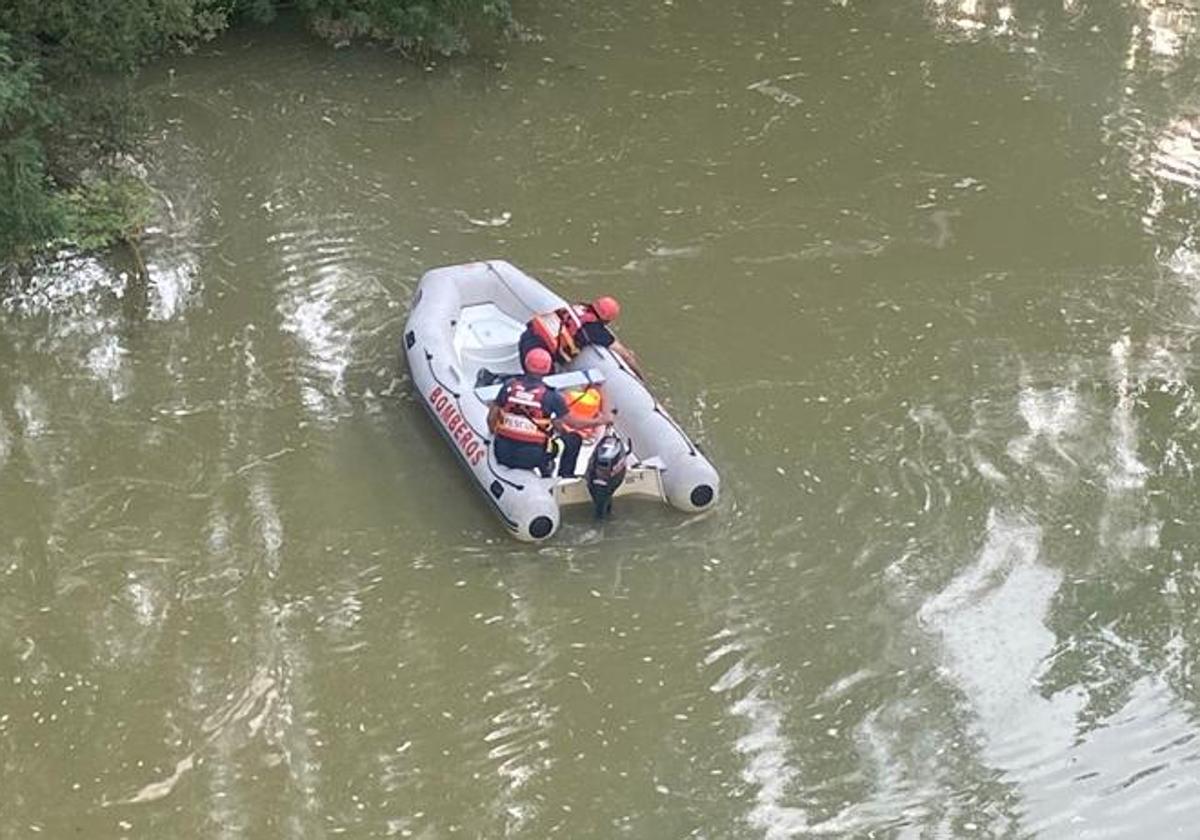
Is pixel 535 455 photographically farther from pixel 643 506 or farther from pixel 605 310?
pixel 605 310

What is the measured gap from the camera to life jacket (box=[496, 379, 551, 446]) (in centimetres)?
654

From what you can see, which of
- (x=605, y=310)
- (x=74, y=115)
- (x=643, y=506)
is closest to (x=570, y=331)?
(x=605, y=310)

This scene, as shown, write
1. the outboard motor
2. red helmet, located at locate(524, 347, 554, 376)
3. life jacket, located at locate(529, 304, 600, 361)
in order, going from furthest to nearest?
life jacket, located at locate(529, 304, 600, 361)
red helmet, located at locate(524, 347, 554, 376)
the outboard motor

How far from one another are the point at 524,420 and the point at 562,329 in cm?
93

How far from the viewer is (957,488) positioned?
7062mm

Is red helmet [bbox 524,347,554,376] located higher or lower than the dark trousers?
higher

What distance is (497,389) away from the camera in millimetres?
7289

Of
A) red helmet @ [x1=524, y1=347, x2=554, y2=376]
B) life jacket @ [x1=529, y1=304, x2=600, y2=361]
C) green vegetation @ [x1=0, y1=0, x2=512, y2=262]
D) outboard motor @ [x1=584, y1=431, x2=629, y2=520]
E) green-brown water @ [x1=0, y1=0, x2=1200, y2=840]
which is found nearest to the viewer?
green-brown water @ [x1=0, y1=0, x2=1200, y2=840]

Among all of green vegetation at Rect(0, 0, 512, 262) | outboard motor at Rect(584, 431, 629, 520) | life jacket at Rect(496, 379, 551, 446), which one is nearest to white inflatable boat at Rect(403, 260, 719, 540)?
outboard motor at Rect(584, 431, 629, 520)

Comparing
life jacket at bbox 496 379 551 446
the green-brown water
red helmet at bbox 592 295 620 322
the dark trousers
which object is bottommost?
the green-brown water

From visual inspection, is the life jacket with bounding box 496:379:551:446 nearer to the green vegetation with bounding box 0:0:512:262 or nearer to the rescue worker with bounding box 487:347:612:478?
the rescue worker with bounding box 487:347:612:478

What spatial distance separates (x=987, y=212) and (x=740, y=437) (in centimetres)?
343

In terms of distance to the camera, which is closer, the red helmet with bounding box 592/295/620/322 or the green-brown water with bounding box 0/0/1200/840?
the green-brown water with bounding box 0/0/1200/840

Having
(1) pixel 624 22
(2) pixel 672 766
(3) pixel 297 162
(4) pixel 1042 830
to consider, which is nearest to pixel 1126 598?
(4) pixel 1042 830
